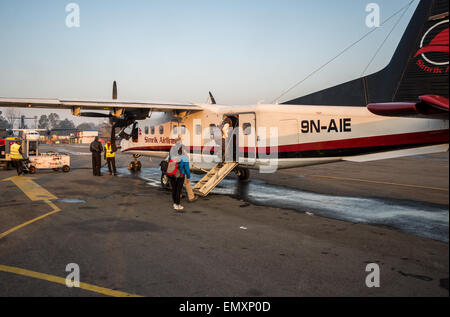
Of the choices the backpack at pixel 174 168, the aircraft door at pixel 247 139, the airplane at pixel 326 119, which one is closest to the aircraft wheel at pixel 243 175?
the airplane at pixel 326 119

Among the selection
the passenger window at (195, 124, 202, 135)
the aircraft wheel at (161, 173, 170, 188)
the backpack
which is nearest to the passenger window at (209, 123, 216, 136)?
the passenger window at (195, 124, 202, 135)

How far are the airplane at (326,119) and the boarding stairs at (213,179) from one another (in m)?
0.40

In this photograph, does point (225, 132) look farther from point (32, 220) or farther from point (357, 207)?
point (32, 220)

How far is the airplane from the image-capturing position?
6.84m

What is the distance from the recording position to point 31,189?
44.6 ft

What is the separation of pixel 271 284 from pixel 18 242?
5501mm

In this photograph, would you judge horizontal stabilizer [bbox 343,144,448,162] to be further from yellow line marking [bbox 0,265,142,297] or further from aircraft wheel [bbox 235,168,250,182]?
aircraft wheel [bbox 235,168,250,182]

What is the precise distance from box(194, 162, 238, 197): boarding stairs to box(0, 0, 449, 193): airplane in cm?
40

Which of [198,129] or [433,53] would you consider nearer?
[433,53]

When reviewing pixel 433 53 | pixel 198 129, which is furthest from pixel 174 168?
pixel 433 53

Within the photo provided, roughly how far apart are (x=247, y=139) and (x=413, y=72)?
6.68 m

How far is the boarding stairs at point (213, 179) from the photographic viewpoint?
38.9 feet

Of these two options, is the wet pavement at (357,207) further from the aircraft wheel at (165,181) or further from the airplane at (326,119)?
the aircraft wheel at (165,181)

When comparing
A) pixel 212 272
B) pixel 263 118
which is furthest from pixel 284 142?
pixel 212 272
